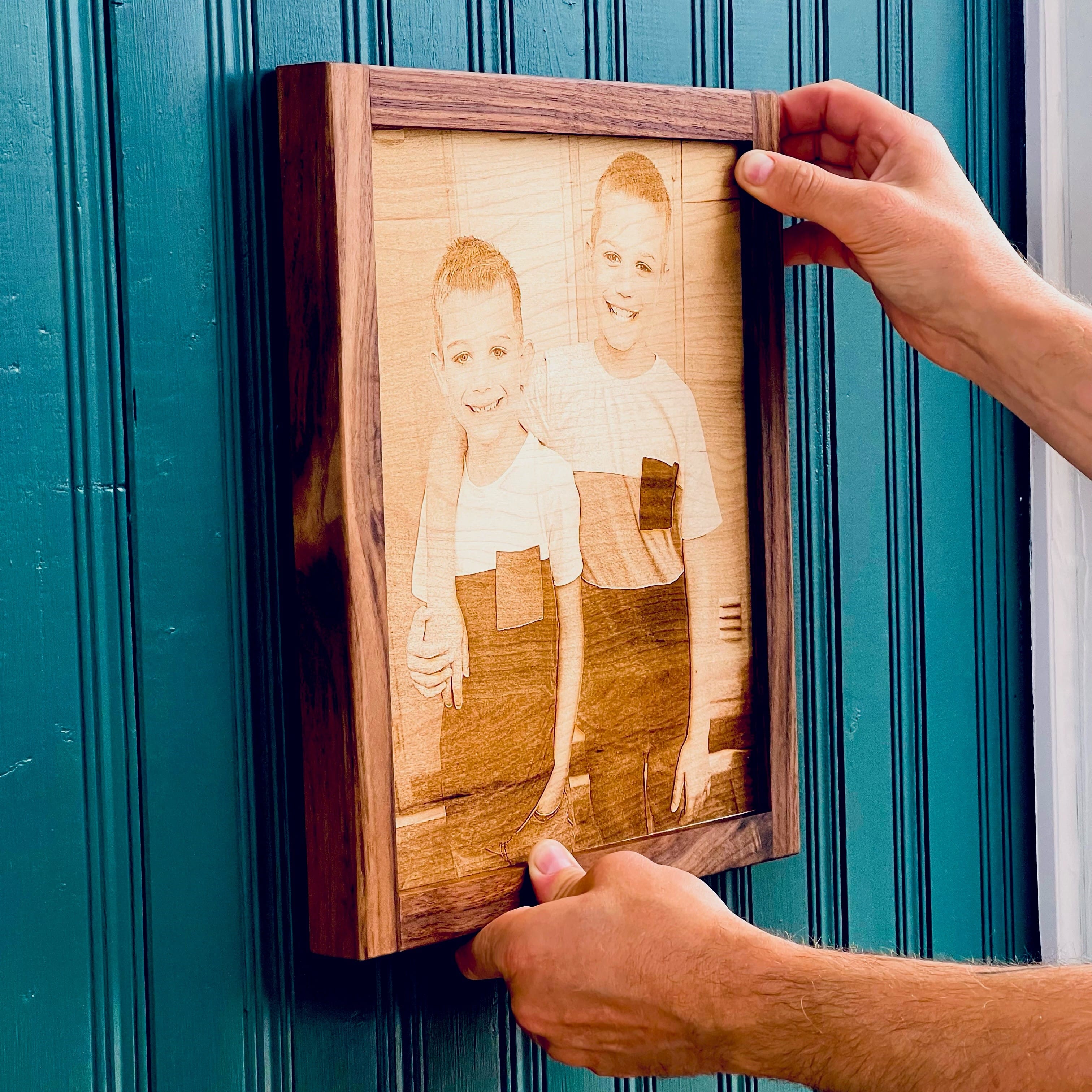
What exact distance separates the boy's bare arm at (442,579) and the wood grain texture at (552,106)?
19cm

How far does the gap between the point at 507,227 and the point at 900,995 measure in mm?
541

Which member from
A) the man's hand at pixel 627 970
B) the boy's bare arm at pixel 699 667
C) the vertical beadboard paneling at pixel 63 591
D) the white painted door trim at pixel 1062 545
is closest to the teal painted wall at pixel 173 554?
the vertical beadboard paneling at pixel 63 591

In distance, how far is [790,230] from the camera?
1.01 m

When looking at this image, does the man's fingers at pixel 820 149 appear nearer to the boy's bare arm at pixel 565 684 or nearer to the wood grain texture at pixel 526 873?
the boy's bare arm at pixel 565 684

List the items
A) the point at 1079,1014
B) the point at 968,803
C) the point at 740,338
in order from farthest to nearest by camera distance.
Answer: the point at 968,803 → the point at 740,338 → the point at 1079,1014

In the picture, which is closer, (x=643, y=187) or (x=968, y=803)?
(x=643, y=187)

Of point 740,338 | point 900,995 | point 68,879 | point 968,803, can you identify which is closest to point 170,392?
point 68,879

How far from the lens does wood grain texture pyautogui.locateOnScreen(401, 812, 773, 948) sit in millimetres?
803

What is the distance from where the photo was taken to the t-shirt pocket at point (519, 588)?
0.84m

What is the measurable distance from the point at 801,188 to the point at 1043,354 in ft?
0.75

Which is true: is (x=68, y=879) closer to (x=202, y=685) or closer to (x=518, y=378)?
(x=202, y=685)

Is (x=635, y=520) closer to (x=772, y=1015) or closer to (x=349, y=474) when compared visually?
(x=349, y=474)

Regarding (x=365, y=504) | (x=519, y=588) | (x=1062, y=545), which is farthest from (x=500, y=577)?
(x=1062, y=545)

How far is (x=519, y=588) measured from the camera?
0.84m
